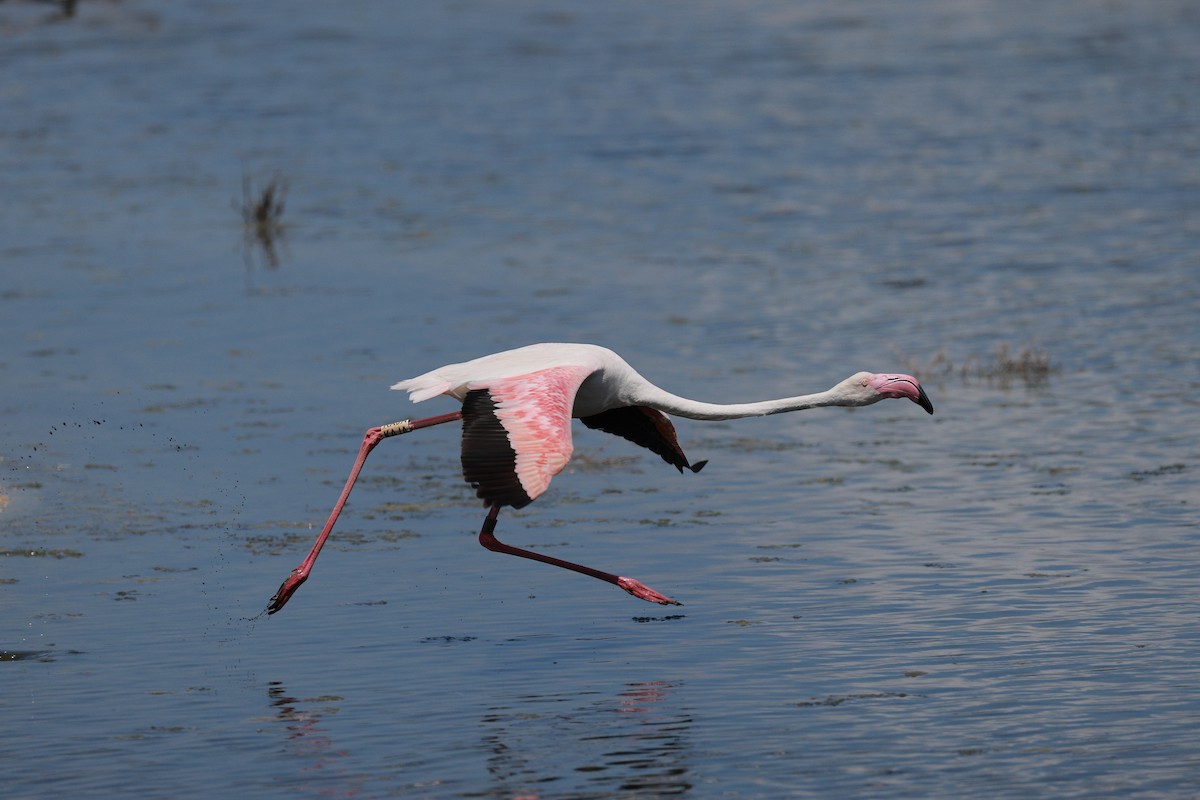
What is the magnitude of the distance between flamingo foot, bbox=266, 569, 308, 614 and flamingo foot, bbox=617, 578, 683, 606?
1517 mm

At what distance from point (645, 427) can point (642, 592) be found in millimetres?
1641

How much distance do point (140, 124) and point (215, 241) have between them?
9.58m

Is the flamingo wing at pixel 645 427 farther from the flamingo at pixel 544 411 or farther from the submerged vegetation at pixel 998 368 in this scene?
the submerged vegetation at pixel 998 368

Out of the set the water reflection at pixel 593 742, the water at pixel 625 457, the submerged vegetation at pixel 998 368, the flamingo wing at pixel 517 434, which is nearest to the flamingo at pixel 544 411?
the flamingo wing at pixel 517 434

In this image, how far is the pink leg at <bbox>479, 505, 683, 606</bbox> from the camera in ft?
30.5

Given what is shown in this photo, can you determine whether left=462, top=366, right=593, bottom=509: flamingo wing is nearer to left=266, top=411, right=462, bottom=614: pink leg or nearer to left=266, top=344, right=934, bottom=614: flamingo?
left=266, top=344, right=934, bottom=614: flamingo

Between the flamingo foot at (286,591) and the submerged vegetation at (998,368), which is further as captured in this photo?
the submerged vegetation at (998,368)

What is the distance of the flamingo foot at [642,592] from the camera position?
365 inches

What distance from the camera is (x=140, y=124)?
97.6ft

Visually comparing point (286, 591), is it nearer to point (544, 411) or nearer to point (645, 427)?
point (544, 411)

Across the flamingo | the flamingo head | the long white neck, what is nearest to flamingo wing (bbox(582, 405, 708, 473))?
the flamingo

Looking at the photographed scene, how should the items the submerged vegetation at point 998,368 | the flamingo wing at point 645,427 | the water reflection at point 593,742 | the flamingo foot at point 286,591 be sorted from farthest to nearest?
the submerged vegetation at point 998,368, the flamingo wing at point 645,427, the flamingo foot at point 286,591, the water reflection at point 593,742

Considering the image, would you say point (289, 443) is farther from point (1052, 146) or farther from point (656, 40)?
point (656, 40)

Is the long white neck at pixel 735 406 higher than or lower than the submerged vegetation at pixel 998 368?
higher
